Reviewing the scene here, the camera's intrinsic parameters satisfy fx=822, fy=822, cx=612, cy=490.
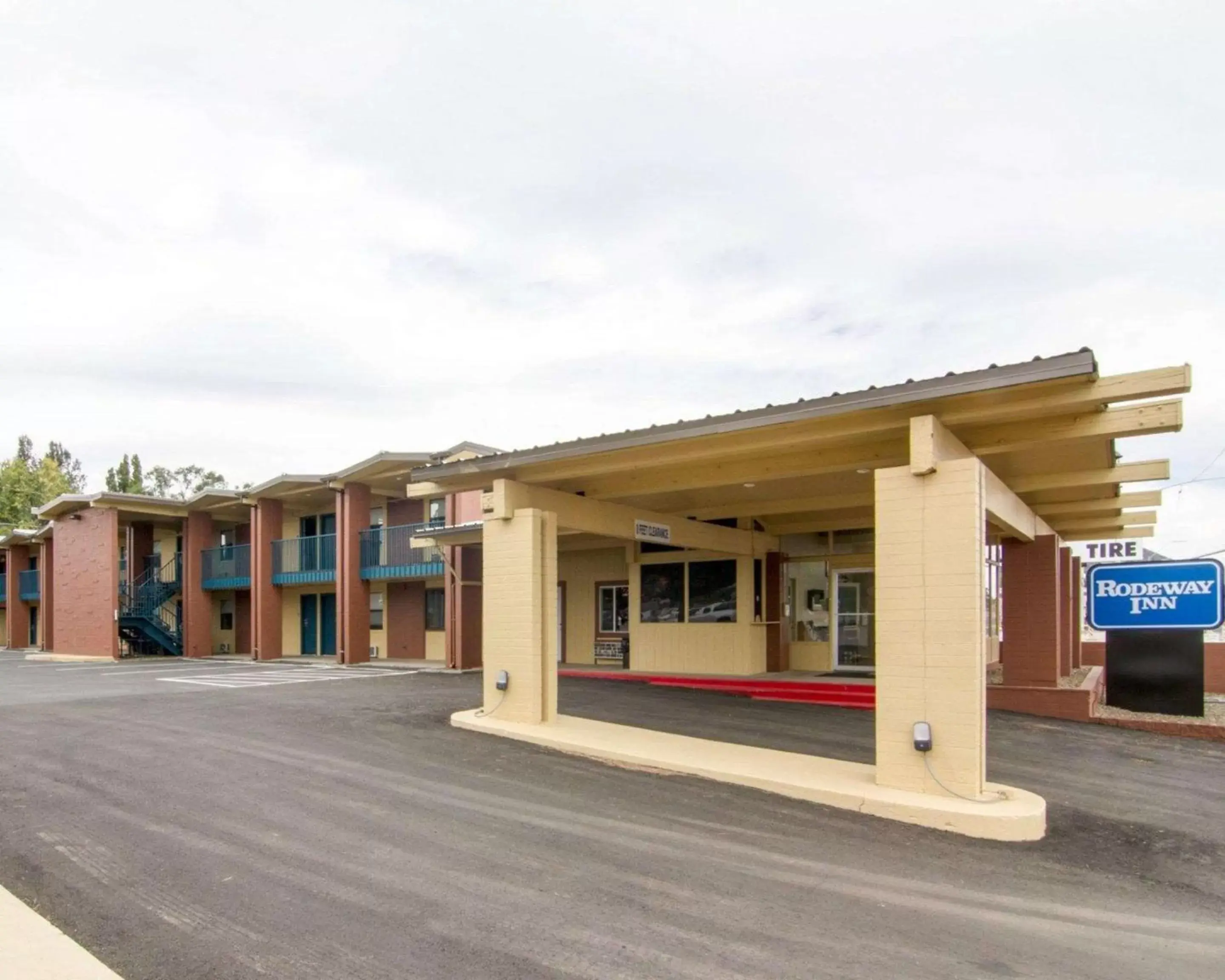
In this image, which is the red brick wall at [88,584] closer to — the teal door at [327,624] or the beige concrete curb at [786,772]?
the teal door at [327,624]

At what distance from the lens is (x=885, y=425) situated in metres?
7.40

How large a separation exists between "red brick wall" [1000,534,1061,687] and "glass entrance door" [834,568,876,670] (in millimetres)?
2692

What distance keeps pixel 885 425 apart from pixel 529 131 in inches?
284

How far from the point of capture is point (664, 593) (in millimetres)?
17484

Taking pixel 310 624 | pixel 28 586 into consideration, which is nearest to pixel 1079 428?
pixel 310 624

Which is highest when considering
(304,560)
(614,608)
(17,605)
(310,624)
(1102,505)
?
(1102,505)

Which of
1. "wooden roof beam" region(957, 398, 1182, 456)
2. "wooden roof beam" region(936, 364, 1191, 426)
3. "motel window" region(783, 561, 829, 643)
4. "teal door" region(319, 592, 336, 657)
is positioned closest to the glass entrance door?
"motel window" region(783, 561, 829, 643)

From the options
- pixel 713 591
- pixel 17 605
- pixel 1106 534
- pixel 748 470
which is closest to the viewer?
pixel 748 470

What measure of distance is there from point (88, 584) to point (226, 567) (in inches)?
208

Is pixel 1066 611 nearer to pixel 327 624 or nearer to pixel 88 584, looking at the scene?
pixel 327 624

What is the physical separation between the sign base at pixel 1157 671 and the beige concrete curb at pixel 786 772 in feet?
21.5

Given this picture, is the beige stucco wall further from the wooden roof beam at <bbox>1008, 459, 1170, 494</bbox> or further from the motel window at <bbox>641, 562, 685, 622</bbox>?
the wooden roof beam at <bbox>1008, 459, 1170, 494</bbox>

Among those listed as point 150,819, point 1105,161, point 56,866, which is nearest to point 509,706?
point 150,819

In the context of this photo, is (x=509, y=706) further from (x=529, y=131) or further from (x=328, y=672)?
(x=328, y=672)
